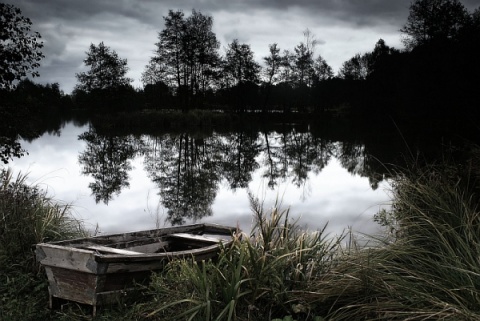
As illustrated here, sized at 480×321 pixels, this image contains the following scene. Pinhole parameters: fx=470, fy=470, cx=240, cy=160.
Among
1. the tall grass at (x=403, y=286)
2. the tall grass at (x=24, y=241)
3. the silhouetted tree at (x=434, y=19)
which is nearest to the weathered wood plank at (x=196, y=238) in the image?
the tall grass at (x=24, y=241)

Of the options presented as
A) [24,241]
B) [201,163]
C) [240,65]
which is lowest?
[201,163]

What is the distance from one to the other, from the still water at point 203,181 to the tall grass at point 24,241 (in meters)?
0.96

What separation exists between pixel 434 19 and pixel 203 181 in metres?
36.8

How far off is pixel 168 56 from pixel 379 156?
35.9 metres

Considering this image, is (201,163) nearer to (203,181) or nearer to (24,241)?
(203,181)

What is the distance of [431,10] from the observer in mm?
46469

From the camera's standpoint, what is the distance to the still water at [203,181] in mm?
12219

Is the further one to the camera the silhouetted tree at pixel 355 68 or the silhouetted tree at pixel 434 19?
the silhouetted tree at pixel 355 68

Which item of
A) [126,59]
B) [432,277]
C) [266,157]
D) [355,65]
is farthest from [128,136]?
[355,65]

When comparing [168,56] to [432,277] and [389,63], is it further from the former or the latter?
[432,277]

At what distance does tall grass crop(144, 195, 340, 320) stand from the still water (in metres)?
0.71

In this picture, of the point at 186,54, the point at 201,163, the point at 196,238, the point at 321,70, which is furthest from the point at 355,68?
the point at 196,238

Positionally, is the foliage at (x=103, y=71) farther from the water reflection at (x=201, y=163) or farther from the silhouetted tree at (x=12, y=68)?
the silhouetted tree at (x=12, y=68)

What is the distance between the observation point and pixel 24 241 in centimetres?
686
